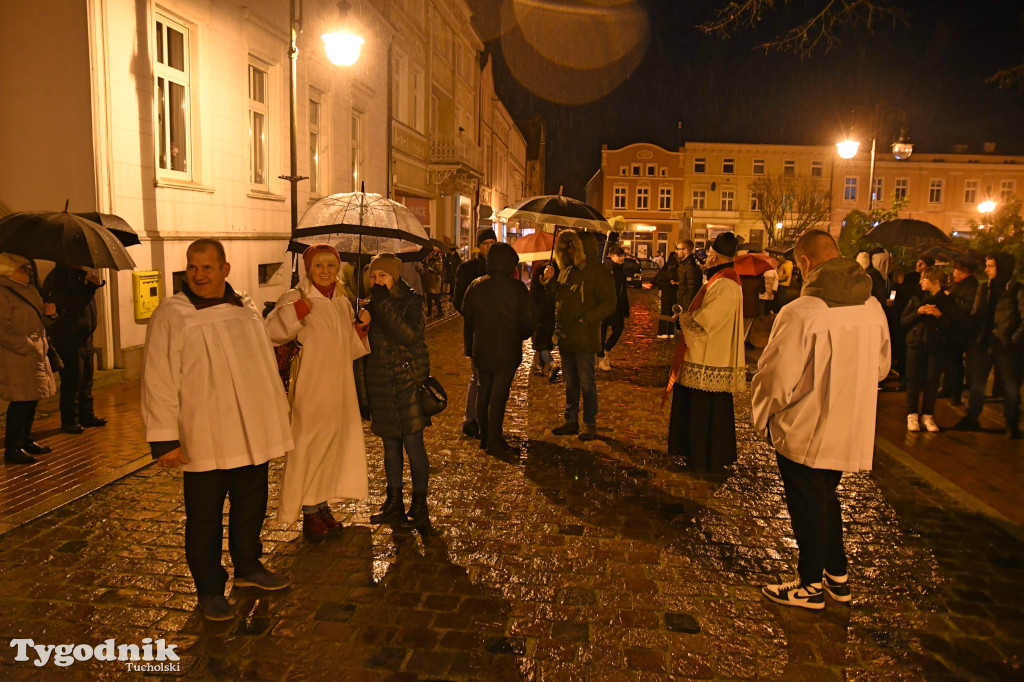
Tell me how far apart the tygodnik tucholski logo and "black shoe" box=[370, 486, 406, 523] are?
181 centimetres

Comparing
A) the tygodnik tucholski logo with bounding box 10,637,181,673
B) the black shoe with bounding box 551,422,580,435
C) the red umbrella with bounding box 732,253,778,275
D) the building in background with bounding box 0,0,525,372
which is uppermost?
the building in background with bounding box 0,0,525,372

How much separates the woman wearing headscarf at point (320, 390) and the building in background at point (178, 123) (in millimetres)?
1434

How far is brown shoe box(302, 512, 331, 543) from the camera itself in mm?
4938

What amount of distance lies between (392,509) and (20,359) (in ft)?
Answer: 12.6

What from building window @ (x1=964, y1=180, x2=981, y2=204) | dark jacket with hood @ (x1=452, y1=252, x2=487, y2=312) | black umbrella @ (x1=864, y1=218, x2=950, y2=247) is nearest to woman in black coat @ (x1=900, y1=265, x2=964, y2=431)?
black umbrella @ (x1=864, y1=218, x2=950, y2=247)

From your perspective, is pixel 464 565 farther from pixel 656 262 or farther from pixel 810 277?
pixel 656 262

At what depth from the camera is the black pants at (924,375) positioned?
8.11 meters

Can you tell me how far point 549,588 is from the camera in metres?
4.26

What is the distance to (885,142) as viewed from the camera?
54719mm

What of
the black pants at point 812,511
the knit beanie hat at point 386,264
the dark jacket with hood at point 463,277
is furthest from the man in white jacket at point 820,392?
the dark jacket with hood at point 463,277

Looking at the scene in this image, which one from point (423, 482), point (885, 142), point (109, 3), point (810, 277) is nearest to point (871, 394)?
point (810, 277)

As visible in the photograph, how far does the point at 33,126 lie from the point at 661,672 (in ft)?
33.9

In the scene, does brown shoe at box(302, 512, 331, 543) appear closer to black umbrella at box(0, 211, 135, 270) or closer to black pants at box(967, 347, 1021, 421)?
black umbrella at box(0, 211, 135, 270)

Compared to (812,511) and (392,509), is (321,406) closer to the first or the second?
(392,509)
